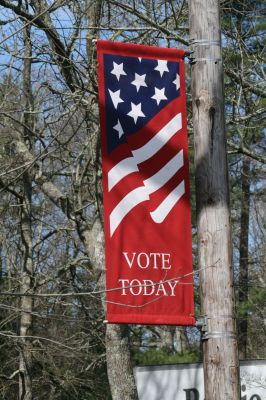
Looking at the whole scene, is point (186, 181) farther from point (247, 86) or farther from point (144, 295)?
point (247, 86)

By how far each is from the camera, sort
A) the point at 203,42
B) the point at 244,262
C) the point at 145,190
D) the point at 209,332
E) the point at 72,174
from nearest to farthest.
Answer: the point at 209,332 → the point at 145,190 → the point at 203,42 → the point at 72,174 → the point at 244,262

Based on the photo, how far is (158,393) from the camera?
24.9 ft

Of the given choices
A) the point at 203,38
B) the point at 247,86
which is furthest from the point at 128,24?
the point at 203,38

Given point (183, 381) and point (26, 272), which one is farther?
point (26, 272)

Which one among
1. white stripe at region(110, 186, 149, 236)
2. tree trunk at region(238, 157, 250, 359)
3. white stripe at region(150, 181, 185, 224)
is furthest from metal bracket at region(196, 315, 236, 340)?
tree trunk at region(238, 157, 250, 359)

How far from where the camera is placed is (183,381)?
7.88 meters

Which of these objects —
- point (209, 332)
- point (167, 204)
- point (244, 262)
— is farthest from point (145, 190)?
point (244, 262)

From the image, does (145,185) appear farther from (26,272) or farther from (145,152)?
(26,272)

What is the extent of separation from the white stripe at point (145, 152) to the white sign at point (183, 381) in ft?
7.00

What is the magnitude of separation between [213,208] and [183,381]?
7.09ft

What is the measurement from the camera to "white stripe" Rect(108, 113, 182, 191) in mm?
6203

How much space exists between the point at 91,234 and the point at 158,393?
596 centimetres

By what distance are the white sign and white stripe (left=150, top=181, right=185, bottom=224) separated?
1.92 meters

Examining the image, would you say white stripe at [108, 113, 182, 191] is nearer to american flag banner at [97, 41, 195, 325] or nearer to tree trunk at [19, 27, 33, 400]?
american flag banner at [97, 41, 195, 325]
